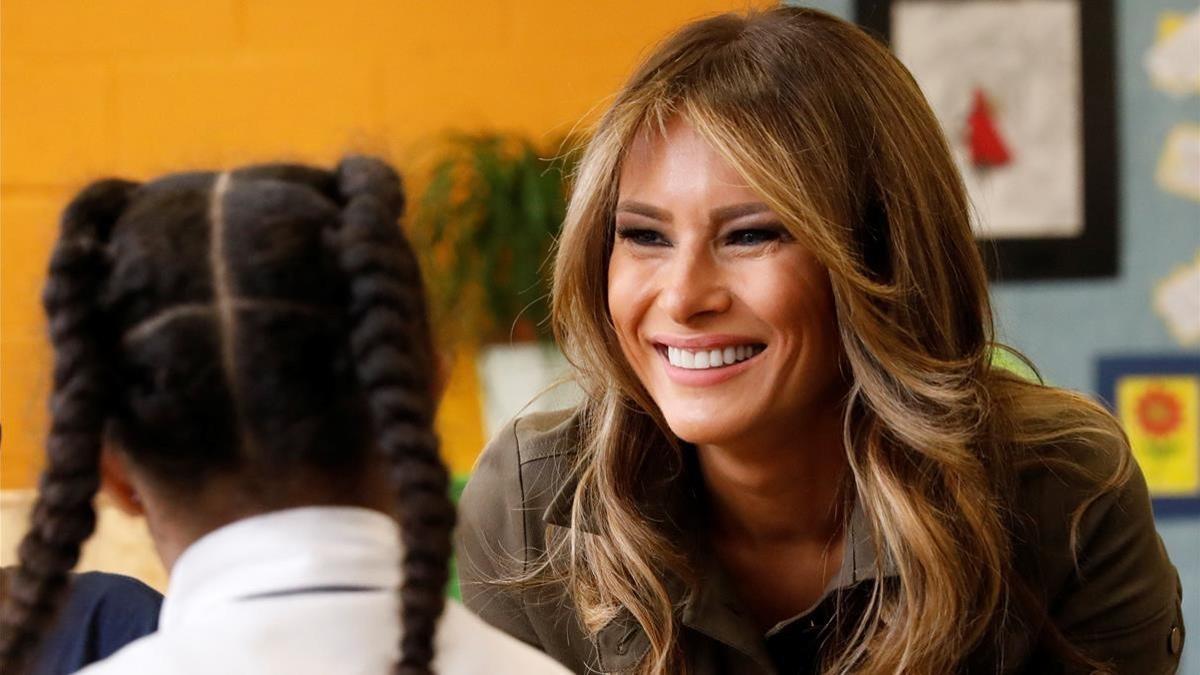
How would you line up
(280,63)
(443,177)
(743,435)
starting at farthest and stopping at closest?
(280,63) < (443,177) < (743,435)

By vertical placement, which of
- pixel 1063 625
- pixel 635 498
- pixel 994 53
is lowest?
pixel 1063 625

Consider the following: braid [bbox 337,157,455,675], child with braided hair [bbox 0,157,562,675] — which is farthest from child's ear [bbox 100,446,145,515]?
braid [bbox 337,157,455,675]

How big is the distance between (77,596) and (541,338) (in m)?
1.28

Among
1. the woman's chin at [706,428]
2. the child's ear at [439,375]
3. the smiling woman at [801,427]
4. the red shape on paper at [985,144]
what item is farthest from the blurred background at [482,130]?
the child's ear at [439,375]

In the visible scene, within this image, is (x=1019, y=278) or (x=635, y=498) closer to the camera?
(x=635, y=498)

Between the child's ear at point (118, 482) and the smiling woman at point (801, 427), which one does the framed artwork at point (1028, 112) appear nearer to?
the smiling woman at point (801, 427)

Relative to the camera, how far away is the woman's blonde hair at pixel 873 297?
1450 millimetres

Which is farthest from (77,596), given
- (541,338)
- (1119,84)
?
(1119,84)

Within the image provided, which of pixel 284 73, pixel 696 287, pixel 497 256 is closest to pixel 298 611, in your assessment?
pixel 696 287

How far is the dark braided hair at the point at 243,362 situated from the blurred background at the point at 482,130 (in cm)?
151

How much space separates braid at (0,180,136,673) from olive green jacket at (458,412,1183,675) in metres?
0.78

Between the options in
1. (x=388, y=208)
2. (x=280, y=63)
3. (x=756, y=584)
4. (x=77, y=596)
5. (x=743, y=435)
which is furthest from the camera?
(x=280, y=63)

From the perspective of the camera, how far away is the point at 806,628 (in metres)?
1.55

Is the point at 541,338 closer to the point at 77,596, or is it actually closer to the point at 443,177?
the point at 443,177
